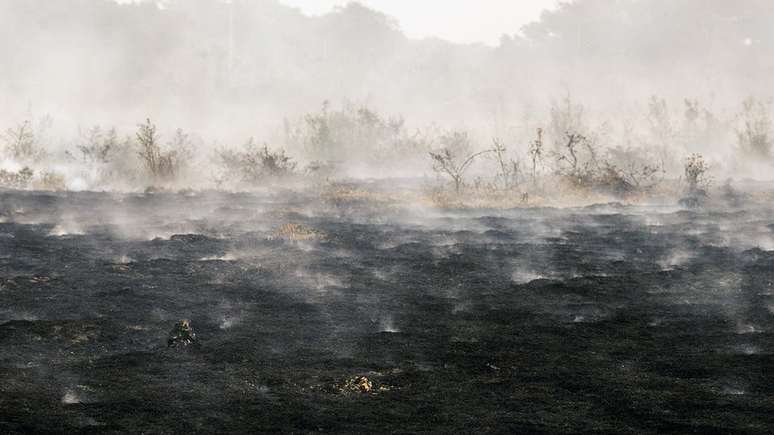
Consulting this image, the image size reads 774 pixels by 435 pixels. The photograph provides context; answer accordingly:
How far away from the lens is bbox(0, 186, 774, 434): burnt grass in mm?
5730

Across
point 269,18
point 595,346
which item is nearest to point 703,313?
point 595,346

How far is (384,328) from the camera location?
8094 millimetres

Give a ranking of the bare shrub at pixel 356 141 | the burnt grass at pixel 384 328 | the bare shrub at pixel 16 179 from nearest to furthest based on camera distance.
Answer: the burnt grass at pixel 384 328
the bare shrub at pixel 16 179
the bare shrub at pixel 356 141

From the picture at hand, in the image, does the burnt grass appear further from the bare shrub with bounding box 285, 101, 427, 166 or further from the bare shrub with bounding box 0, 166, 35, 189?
the bare shrub with bounding box 285, 101, 427, 166

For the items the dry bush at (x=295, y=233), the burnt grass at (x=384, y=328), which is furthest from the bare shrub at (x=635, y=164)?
the dry bush at (x=295, y=233)

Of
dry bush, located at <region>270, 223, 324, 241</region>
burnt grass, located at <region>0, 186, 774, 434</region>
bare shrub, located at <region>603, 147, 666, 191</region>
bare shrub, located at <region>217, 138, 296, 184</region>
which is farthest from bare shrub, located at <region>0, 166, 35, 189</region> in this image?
bare shrub, located at <region>603, 147, 666, 191</region>

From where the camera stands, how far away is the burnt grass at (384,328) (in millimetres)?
5730

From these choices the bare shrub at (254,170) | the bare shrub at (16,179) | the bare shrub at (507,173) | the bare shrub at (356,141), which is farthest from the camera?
the bare shrub at (356,141)

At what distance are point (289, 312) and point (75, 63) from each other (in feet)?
151

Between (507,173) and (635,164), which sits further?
(635,164)

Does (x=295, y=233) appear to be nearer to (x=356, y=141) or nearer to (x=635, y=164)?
(x=635, y=164)

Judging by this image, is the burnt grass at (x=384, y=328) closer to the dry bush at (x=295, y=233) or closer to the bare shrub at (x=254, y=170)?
the dry bush at (x=295, y=233)

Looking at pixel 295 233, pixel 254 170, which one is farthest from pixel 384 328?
pixel 254 170

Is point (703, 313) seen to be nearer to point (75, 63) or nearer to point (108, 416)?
point (108, 416)
